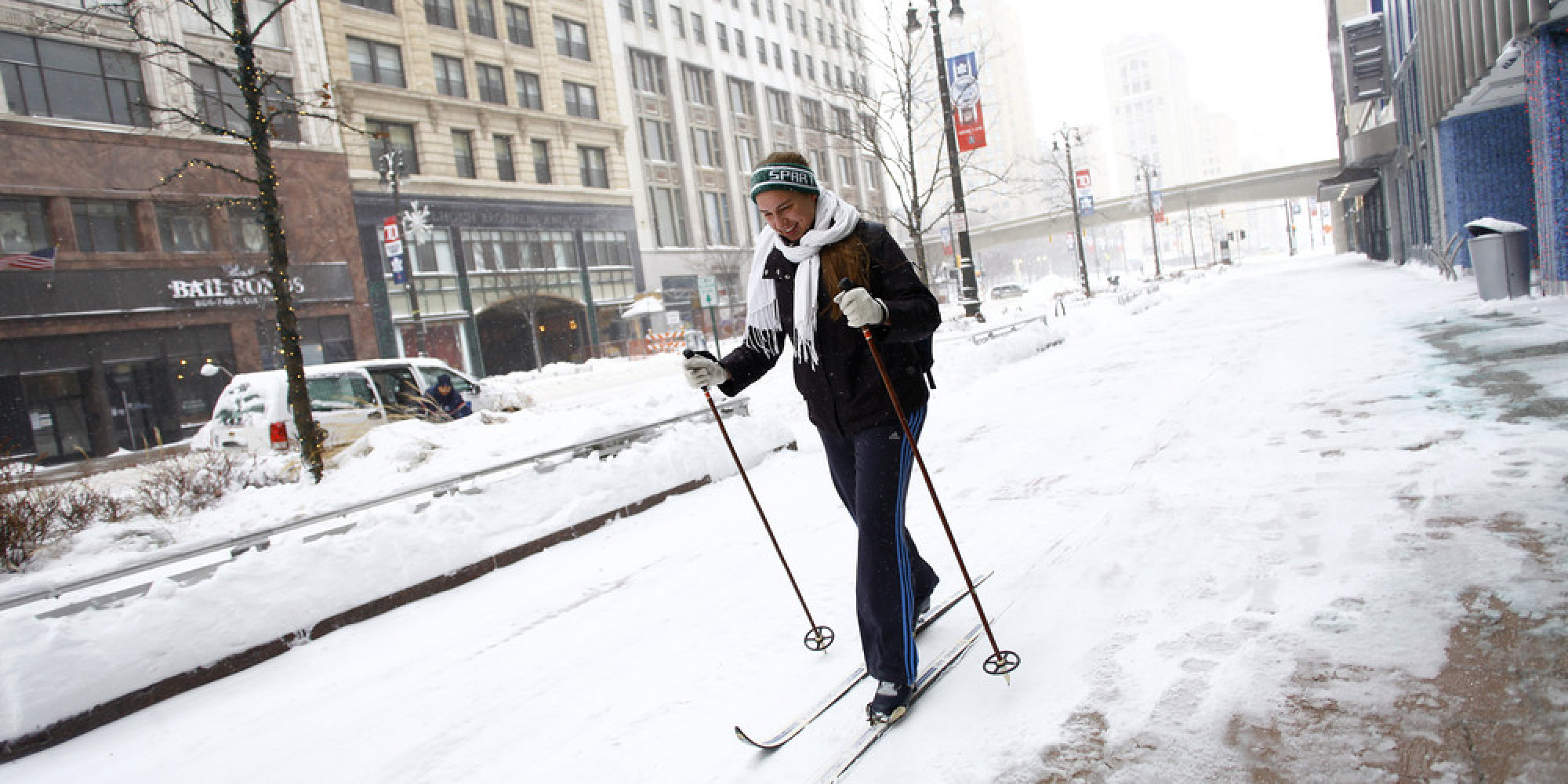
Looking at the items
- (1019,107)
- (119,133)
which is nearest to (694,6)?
(119,133)

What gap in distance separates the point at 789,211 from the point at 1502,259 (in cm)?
1524

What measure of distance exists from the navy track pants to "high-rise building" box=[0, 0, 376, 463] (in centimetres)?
2441

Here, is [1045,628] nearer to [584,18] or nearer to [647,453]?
[647,453]

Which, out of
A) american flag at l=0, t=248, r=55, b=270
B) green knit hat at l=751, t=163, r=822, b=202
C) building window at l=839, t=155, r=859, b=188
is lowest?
green knit hat at l=751, t=163, r=822, b=202

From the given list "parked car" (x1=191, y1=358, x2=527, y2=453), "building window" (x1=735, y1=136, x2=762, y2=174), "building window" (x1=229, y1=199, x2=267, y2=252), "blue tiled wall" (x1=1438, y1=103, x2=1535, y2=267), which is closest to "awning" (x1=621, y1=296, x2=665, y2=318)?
"building window" (x1=229, y1=199, x2=267, y2=252)

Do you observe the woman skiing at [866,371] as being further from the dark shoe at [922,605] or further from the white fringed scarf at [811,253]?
the dark shoe at [922,605]

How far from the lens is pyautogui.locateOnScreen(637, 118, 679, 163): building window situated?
49750 mm

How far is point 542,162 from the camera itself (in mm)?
41688

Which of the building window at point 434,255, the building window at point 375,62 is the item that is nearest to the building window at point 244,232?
the building window at point 434,255

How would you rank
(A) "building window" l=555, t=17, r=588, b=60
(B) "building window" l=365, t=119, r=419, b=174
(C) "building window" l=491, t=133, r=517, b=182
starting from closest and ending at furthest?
(B) "building window" l=365, t=119, r=419, b=174
(C) "building window" l=491, t=133, r=517, b=182
(A) "building window" l=555, t=17, r=588, b=60

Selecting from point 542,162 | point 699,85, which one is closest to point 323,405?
point 542,162

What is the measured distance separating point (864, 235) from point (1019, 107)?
598ft

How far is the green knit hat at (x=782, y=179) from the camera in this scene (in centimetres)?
311

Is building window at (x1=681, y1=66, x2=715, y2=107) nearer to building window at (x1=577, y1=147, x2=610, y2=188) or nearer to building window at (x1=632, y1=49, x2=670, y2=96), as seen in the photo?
building window at (x1=632, y1=49, x2=670, y2=96)
